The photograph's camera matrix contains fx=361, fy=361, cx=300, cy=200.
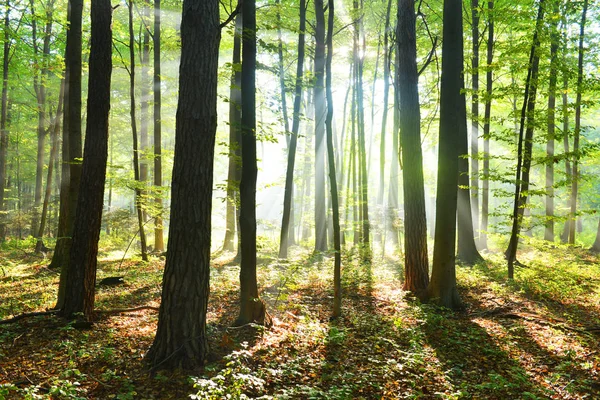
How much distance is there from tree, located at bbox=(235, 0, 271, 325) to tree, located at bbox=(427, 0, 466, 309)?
12.3 feet

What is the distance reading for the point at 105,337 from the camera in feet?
17.3

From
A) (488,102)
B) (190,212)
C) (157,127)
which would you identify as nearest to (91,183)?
(190,212)

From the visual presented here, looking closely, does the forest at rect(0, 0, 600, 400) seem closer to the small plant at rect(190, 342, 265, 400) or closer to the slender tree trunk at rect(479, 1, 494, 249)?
the small plant at rect(190, 342, 265, 400)

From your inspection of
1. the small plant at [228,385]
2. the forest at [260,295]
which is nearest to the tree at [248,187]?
the forest at [260,295]

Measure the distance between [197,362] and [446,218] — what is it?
5.29 meters

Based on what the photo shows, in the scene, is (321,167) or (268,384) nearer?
(268,384)

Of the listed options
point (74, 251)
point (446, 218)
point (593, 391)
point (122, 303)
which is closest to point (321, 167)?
point (446, 218)

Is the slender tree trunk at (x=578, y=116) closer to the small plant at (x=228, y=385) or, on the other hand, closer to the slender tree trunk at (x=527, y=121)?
the slender tree trunk at (x=527, y=121)

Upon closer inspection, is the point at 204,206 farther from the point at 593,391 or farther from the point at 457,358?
the point at 593,391

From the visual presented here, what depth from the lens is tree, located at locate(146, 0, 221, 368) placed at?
14.5ft

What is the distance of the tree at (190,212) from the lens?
14.5ft

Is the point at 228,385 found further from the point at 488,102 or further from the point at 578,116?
the point at 578,116

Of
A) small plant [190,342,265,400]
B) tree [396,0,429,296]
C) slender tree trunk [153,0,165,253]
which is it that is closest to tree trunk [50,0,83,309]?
small plant [190,342,265,400]

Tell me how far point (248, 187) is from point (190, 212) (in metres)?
1.49
